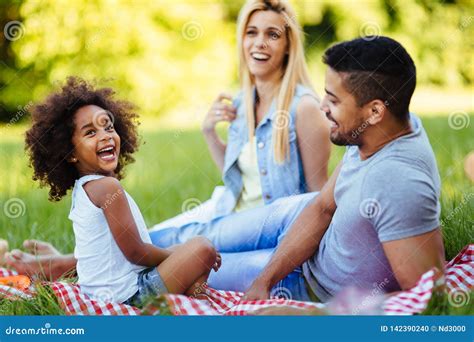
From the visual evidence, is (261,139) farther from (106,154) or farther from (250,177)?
(106,154)

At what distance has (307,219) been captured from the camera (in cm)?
208

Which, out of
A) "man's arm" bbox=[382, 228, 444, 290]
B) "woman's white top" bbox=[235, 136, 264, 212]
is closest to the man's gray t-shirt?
"man's arm" bbox=[382, 228, 444, 290]

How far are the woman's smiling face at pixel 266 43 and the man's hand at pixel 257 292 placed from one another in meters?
0.93

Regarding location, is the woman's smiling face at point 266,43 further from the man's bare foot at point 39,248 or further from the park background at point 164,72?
the man's bare foot at point 39,248

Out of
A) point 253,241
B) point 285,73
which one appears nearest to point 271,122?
point 285,73

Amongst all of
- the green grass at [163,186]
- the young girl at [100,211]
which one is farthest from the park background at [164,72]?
the young girl at [100,211]

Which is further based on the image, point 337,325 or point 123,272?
point 123,272

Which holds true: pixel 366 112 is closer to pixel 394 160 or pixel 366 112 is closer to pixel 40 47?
pixel 394 160

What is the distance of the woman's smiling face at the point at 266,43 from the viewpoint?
261cm

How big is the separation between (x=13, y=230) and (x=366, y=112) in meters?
1.72

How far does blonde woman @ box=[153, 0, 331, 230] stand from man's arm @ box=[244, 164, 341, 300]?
51 cm

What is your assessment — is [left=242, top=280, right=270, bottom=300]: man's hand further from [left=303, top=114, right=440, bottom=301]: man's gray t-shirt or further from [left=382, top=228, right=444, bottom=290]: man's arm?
[left=382, top=228, right=444, bottom=290]: man's arm

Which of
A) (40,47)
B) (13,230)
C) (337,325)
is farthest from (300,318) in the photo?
(40,47)

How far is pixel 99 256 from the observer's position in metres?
1.98
